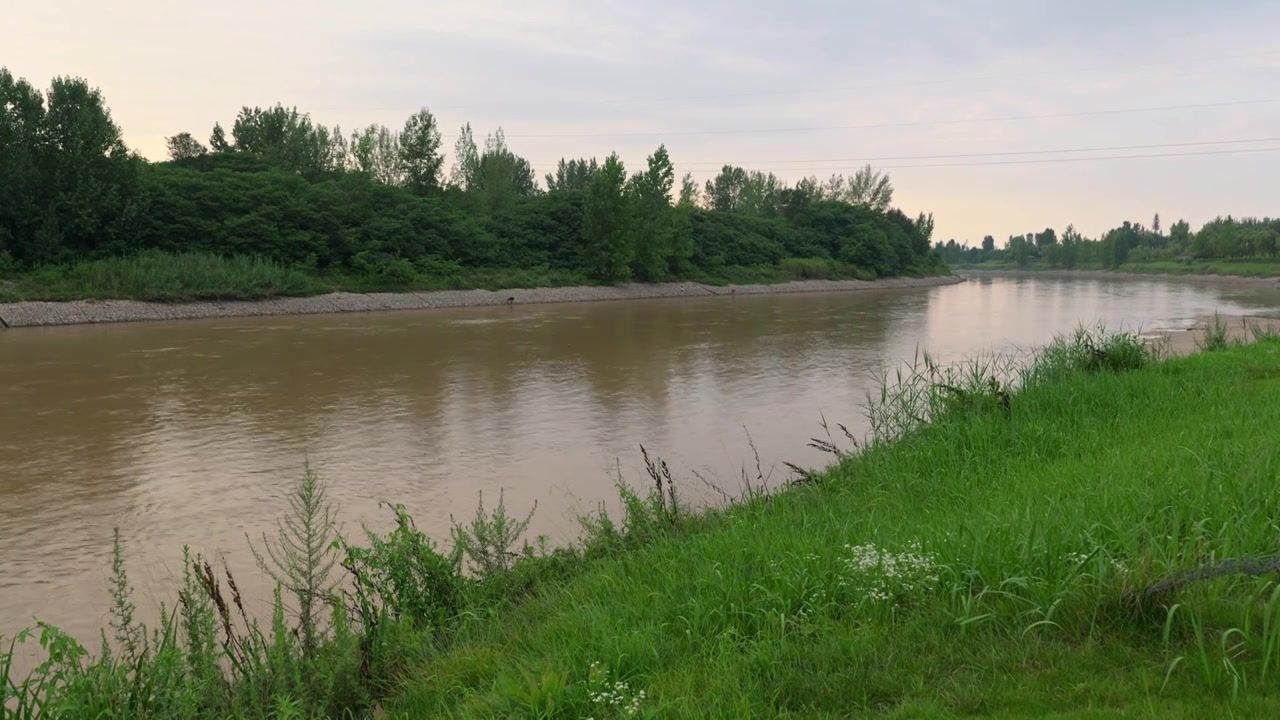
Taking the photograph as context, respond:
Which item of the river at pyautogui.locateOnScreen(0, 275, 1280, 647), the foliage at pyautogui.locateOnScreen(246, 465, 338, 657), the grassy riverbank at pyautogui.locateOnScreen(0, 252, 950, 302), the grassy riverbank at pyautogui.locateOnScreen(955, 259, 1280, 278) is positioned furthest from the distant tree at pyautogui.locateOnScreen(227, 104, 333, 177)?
the grassy riverbank at pyautogui.locateOnScreen(955, 259, 1280, 278)

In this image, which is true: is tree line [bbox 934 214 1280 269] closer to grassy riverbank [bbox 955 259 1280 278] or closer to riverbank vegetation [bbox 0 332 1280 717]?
grassy riverbank [bbox 955 259 1280 278]

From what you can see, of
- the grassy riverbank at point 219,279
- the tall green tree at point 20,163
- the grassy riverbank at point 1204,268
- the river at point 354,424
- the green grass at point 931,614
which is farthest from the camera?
the grassy riverbank at point 1204,268

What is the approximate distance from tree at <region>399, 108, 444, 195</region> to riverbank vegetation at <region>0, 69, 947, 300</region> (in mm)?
138

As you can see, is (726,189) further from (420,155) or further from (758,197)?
(420,155)

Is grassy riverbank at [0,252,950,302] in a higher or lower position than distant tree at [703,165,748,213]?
lower

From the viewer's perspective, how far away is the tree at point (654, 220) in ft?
227

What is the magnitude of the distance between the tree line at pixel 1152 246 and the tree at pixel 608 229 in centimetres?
8281

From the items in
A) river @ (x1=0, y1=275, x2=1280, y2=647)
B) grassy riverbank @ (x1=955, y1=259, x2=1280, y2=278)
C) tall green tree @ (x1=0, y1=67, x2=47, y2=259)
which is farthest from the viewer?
grassy riverbank @ (x1=955, y1=259, x2=1280, y2=278)

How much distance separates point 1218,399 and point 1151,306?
4496cm

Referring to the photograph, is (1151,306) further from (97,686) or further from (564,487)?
(97,686)

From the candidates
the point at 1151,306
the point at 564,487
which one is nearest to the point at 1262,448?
the point at 564,487

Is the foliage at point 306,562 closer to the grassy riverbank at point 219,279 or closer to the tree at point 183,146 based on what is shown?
the grassy riverbank at point 219,279

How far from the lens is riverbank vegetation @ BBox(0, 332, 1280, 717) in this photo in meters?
3.67

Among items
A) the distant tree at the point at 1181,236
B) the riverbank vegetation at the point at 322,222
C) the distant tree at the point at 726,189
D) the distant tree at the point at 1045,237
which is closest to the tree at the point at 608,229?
the riverbank vegetation at the point at 322,222
